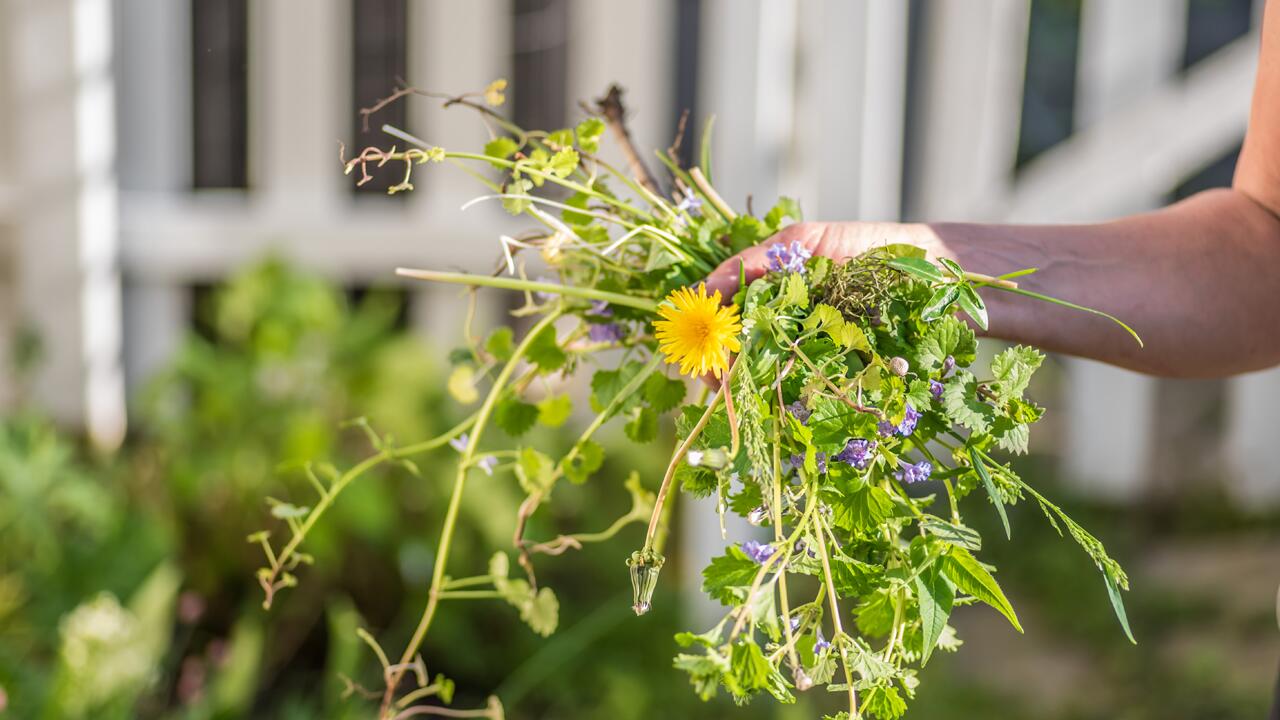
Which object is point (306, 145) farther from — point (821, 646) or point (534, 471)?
point (821, 646)

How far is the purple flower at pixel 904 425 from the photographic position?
75 centimetres

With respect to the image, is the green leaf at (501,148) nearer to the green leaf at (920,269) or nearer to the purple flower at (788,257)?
the purple flower at (788,257)

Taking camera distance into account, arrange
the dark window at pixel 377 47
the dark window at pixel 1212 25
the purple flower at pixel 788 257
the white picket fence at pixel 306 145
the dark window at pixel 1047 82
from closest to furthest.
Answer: the purple flower at pixel 788 257 < the white picket fence at pixel 306 145 < the dark window at pixel 377 47 < the dark window at pixel 1212 25 < the dark window at pixel 1047 82

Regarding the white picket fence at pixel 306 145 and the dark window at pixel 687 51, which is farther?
the dark window at pixel 687 51

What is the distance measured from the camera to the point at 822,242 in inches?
36.4

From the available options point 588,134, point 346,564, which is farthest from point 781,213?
point 346,564

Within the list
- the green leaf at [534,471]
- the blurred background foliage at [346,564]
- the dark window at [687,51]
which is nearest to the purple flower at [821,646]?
the green leaf at [534,471]

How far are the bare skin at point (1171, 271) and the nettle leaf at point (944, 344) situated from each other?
0.76 feet

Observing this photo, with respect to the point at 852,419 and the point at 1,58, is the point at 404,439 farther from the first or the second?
the point at 852,419

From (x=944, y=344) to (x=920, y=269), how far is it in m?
0.05

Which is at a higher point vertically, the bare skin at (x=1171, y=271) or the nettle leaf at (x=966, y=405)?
the bare skin at (x=1171, y=271)

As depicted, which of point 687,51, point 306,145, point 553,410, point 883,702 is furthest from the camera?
point 687,51

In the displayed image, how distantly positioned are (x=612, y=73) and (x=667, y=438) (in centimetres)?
103

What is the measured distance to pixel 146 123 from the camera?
10.8 feet
